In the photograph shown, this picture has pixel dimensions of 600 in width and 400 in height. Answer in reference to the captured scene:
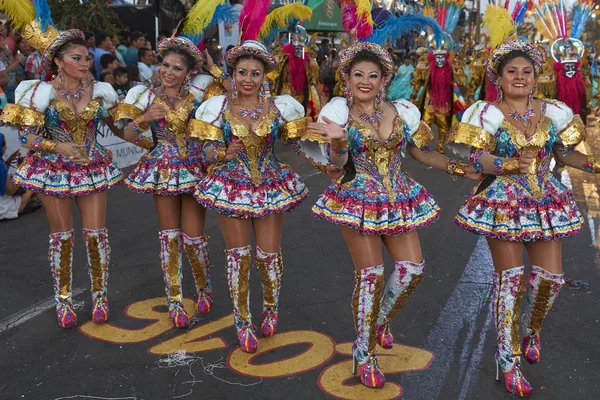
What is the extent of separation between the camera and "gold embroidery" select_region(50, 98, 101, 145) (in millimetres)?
4223

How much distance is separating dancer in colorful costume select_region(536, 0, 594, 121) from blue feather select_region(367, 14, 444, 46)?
272 cm

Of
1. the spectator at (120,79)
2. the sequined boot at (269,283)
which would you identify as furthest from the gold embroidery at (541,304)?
the spectator at (120,79)

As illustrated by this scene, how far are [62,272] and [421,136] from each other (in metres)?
2.73

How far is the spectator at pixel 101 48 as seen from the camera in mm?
10531

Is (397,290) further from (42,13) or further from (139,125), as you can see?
(42,13)

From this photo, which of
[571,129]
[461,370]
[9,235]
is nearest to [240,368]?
[461,370]

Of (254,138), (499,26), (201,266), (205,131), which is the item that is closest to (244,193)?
(254,138)

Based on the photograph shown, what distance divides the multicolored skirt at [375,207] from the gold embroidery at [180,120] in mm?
1226

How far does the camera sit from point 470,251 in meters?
6.20

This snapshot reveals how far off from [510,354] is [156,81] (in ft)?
9.92

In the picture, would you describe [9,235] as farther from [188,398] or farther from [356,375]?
[356,375]

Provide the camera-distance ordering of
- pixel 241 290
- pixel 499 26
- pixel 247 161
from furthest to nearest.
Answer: pixel 499 26, pixel 241 290, pixel 247 161

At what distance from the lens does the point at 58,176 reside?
4270 millimetres

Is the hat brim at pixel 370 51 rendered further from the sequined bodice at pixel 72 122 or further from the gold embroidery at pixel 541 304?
the sequined bodice at pixel 72 122
